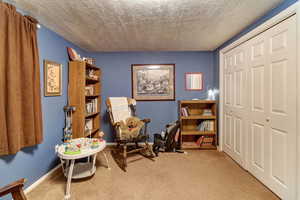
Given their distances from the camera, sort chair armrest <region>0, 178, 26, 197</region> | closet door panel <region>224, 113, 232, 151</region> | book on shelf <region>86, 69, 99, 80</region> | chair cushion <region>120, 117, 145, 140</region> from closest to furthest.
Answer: chair armrest <region>0, 178, 26, 197</region>, chair cushion <region>120, 117, 145, 140</region>, closet door panel <region>224, 113, 232, 151</region>, book on shelf <region>86, 69, 99, 80</region>

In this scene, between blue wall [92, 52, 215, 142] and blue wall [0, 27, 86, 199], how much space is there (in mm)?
1051

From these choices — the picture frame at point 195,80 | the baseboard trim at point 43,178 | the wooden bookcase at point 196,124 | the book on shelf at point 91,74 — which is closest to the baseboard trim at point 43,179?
the baseboard trim at point 43,178

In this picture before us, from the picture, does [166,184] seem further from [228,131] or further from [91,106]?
[91,106]

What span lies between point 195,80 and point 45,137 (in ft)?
10.5

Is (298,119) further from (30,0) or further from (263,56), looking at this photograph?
(30,0)

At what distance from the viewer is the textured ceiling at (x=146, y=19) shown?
1.71m

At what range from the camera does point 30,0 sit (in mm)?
1646

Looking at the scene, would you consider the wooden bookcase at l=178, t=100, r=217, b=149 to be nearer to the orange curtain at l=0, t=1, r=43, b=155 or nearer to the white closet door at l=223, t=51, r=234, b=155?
the white closet door at l=223, t=51, r=234, b=155

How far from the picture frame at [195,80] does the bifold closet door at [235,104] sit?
675 millimetres

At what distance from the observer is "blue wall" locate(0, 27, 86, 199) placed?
173 centimetres

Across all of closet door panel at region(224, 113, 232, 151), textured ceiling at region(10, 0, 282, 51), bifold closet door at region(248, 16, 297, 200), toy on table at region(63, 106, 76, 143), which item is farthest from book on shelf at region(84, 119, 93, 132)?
bifold closet door at region(248, 16, 297, 200)

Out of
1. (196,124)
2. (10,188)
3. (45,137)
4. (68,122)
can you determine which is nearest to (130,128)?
(68,122)

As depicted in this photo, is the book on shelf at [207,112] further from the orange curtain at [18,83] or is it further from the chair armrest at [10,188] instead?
the chair armrest at [10,188]

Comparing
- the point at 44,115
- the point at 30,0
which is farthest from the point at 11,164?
the point at 30,0
